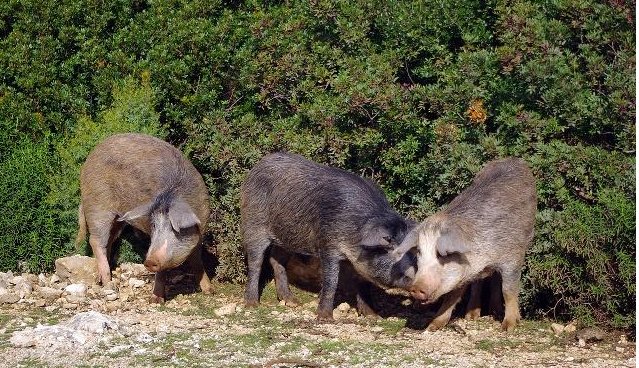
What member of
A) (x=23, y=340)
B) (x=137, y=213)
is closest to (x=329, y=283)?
(x=137, y=213)

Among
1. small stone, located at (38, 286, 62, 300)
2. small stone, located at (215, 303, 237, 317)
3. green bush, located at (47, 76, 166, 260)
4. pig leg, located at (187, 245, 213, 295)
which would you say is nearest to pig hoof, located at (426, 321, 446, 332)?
small stone, located at (215, 303, 237, 317)

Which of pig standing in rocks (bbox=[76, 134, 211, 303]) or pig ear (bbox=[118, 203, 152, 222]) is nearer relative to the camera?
pig ear (bbox=[118, 203, 152, 222])

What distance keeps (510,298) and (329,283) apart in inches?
64.9

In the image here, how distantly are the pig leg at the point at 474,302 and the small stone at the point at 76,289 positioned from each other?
12.4ft

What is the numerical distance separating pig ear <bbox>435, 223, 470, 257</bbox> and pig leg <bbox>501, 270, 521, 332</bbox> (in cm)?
62

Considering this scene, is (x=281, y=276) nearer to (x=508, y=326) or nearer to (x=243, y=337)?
(x=243, y=337)

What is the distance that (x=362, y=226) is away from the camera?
398 inches

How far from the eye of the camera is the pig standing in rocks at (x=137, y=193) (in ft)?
35.3

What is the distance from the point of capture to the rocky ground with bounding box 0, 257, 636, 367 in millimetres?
8773

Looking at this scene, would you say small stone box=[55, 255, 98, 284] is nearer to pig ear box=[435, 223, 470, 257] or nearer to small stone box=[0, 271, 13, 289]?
small stone box=[0, 271, 13, 289]

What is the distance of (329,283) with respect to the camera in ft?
33.9

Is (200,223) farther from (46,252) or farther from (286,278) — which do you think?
(46,252)

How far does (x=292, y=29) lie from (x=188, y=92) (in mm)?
1362

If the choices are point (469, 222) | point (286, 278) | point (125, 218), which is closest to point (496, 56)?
point (469, 222)
